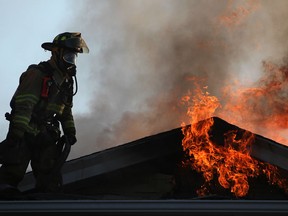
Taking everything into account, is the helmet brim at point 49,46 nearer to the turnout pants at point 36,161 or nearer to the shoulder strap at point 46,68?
the shoulder strap at point 46,68

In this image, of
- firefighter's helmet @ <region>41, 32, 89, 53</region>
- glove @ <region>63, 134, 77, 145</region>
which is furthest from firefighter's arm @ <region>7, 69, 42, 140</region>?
glove @ <region>63, 134, 77, 145</region>

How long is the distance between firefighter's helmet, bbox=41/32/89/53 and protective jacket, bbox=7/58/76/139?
19cm

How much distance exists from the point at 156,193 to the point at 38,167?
7.21 feet

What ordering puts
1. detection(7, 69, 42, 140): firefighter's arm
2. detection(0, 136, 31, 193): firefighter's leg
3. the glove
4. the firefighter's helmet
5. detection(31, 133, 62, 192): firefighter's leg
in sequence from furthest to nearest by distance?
the glove → the firefighter's helmet → detection(31, 133, 62, 192): firefighter's leg → detection(0, 136, 31, 193): firefighter's leg → detection(7, 69, 42, 140): firefighter's arm

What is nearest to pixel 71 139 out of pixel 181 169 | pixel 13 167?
pixel 13 167

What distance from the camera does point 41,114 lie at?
634cm

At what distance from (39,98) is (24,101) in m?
0.27

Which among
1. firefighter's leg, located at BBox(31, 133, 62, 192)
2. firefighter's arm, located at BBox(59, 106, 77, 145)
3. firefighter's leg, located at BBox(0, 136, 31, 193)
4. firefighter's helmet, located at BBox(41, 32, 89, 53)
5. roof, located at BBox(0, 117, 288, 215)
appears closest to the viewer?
firefighter's leg, located at BBox(0, 136, 31, 193)

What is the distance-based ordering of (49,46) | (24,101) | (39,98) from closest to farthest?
(24,101) < (39,98) < (49,46)

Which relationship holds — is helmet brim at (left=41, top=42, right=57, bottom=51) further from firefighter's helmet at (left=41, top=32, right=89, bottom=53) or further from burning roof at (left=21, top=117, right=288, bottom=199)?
burning roof at (left=21, top=117, right=288, bottom=199)

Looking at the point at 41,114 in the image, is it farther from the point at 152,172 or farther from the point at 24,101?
the point at 152,172

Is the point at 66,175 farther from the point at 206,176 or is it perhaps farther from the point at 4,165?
the point at 206,176

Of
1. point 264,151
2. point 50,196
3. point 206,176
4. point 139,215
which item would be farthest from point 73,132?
point 139,215

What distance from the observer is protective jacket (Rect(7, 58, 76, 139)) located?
19.5ft
